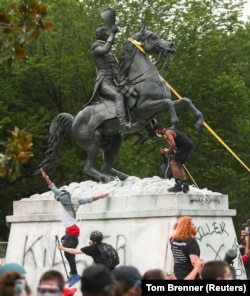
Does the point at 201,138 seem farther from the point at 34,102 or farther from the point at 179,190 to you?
the point at 179,190

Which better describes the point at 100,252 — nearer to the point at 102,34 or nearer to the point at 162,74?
the point at 102,34

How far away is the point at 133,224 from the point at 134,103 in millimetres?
2475

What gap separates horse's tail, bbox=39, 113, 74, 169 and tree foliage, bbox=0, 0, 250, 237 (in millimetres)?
11783

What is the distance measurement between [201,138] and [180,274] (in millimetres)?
23342

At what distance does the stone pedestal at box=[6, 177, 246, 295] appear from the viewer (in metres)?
19.9

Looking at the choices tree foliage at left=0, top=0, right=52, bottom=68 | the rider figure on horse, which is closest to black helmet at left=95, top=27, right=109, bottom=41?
the rider figure on horse

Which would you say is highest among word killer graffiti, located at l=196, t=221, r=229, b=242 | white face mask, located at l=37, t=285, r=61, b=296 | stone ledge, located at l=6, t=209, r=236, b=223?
stone ledge, located at l=6, t=209, r=236, b=223

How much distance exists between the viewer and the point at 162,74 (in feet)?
123

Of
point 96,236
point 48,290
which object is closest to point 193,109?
point 96,236

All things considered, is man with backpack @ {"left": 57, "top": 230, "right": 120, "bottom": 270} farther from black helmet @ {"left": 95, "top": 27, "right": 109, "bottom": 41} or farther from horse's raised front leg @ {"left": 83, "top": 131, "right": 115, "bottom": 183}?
black helmet @ {"left": 95, "top": 27, "right": 109, "bottom": 41}

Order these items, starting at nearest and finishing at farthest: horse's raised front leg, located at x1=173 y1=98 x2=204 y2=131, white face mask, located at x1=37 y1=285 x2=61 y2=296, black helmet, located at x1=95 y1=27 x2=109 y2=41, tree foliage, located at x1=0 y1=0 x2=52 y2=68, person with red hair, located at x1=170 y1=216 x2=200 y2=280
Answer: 1. white face mask, located at x1=37 y1=285 x2=61 y2=296
2. tree foliage, located at x1=0 y1=0 x2=52 y2=68
3. person with red hair, located at x1=170 y1=216 x2=200 y2=280
4. horse's raised front leg, located at x1=173 y1=98 x2=204 y2=131
5. black helmet, located at x1=95 y1=27 x2=109 y2=41

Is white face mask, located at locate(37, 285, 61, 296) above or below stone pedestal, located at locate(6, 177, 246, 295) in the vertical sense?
below

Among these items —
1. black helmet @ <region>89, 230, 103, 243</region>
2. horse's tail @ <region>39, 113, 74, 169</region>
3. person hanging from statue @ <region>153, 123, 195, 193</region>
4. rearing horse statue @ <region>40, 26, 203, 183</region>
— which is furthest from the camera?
horse's tail @ <region>39, 113, 74, 169</region>

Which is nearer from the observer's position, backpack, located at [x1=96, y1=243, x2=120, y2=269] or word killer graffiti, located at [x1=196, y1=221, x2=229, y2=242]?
backpack, located at [x1=96, y1=243, x2=120, y2=269]
